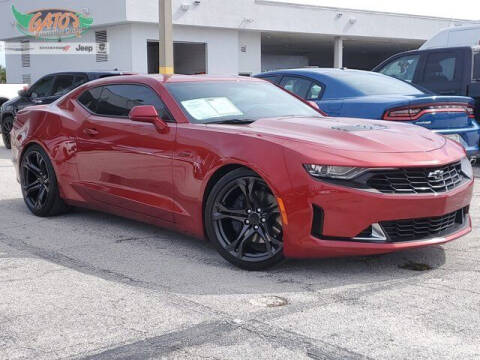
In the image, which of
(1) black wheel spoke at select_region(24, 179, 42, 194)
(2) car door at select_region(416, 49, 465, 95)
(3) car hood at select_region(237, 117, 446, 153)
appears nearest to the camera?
(3) car hood at select_region(237, 117, 446, 153)

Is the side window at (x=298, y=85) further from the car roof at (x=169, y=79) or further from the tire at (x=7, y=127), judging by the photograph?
the tire at (x=7, y=127)

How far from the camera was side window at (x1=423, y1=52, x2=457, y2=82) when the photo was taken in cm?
1038

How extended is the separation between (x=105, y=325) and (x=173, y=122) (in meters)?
2.05

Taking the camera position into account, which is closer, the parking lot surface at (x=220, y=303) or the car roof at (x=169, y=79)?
the parking lot surface at (x=220, y=303)

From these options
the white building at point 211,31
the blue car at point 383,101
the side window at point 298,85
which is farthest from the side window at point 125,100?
the white building at point 211,31

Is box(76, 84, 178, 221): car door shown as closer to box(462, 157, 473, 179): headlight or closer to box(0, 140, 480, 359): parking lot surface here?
box(0, 140, 480, 359): parking lot surface

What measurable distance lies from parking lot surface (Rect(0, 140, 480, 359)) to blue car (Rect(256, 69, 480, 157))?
8.03 ft

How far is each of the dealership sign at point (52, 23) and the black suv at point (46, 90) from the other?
16277 millimetres

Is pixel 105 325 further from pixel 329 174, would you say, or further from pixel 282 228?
pixel 329 174

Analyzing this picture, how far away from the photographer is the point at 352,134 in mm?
4699

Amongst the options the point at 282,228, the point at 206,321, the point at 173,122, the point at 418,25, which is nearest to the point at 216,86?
the point at 173,122

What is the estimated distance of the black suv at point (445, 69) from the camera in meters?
10.1

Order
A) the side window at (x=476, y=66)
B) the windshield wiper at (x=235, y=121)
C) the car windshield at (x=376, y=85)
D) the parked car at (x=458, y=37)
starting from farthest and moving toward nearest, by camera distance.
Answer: the parked car at (x=458, y=37), the side window at (x=476, y=66), the car windshield at (x=376, y=85), the windshield wiper at (x=235, y=121)

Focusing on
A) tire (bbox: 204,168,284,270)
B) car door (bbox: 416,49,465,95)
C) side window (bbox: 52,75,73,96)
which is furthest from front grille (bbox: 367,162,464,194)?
side window (bbox: 52,75,73,96)
